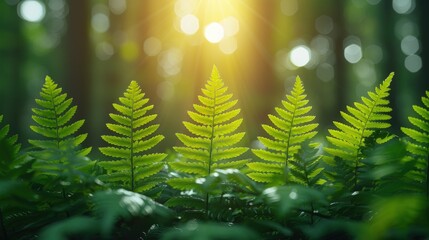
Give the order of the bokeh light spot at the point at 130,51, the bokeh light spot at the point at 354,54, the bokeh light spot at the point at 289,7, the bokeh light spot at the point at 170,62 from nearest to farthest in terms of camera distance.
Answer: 1. the bokeh light spot at the point at 130,51
2. the bokeh light spot at the point at 289,7
3. the bokeh light spot at the point at 170,62
4. the bokeh light spot at the point at 354,54

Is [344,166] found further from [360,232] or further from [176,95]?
[176,95]

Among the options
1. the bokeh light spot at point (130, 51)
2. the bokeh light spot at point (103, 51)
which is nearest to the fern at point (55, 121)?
the bokeh light spot at point (130, 51)

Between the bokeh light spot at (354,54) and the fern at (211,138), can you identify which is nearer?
the fern at (211,138)

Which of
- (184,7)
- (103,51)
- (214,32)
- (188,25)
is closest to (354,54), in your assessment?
(214,32)

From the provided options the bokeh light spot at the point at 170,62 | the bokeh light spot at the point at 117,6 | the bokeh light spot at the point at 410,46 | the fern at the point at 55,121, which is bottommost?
the fern at the point at 55,121

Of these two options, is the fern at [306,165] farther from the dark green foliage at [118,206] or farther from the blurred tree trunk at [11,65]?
the blurred tree trunk at [11,65]

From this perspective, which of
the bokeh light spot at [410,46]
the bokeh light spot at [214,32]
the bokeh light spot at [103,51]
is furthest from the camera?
the bokeh light spot at [410,46]

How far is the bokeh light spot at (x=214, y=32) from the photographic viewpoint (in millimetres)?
27922

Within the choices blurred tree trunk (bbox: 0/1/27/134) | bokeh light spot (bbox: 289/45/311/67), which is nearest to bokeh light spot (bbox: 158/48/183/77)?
bokeh light spot (bbox: 289/45/311/67)

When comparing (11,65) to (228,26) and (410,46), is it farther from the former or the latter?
(410,46)

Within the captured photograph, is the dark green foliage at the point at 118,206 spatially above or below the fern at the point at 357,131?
below

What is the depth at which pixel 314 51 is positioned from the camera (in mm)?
29500

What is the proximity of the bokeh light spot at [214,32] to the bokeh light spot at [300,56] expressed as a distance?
5031mm

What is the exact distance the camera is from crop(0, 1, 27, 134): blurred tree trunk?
24.1 metres
